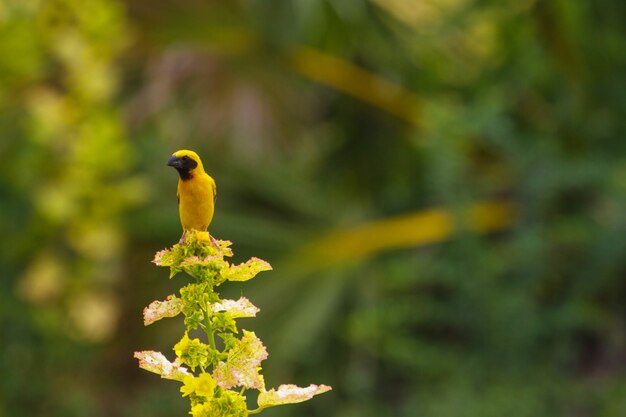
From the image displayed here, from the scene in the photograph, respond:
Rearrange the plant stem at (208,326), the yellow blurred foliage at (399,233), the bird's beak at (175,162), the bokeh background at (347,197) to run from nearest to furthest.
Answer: the plant stem at (208,326), the bird's beak at (175,162), the bokeh background at (347,197), the yellow blurred foliage at (399,233)

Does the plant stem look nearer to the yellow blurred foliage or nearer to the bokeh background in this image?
the bokeh background

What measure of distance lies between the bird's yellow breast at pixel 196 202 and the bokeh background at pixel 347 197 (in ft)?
17.5

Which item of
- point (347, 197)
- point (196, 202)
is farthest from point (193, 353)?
point (347, 197)

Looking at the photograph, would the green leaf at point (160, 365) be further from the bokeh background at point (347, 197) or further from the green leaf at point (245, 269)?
the bokeh background at point (347, 197)

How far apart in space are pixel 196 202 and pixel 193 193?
0.5 inches

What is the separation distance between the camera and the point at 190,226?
1376 mm

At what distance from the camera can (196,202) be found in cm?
141

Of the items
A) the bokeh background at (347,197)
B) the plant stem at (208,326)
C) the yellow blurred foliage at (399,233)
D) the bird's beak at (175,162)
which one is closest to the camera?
the plant stem at (208,326)

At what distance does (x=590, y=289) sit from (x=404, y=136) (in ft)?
5.41

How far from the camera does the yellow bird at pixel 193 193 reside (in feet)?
4.57

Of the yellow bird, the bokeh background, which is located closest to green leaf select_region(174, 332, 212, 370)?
the yellow bird

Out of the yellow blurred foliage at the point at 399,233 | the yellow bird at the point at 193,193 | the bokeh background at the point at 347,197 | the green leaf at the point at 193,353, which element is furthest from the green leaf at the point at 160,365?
the yellow blurred foliage at the point at 399,233

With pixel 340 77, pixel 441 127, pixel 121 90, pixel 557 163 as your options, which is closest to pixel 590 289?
pixel 557 163

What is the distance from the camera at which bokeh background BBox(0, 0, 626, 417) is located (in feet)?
23.2
